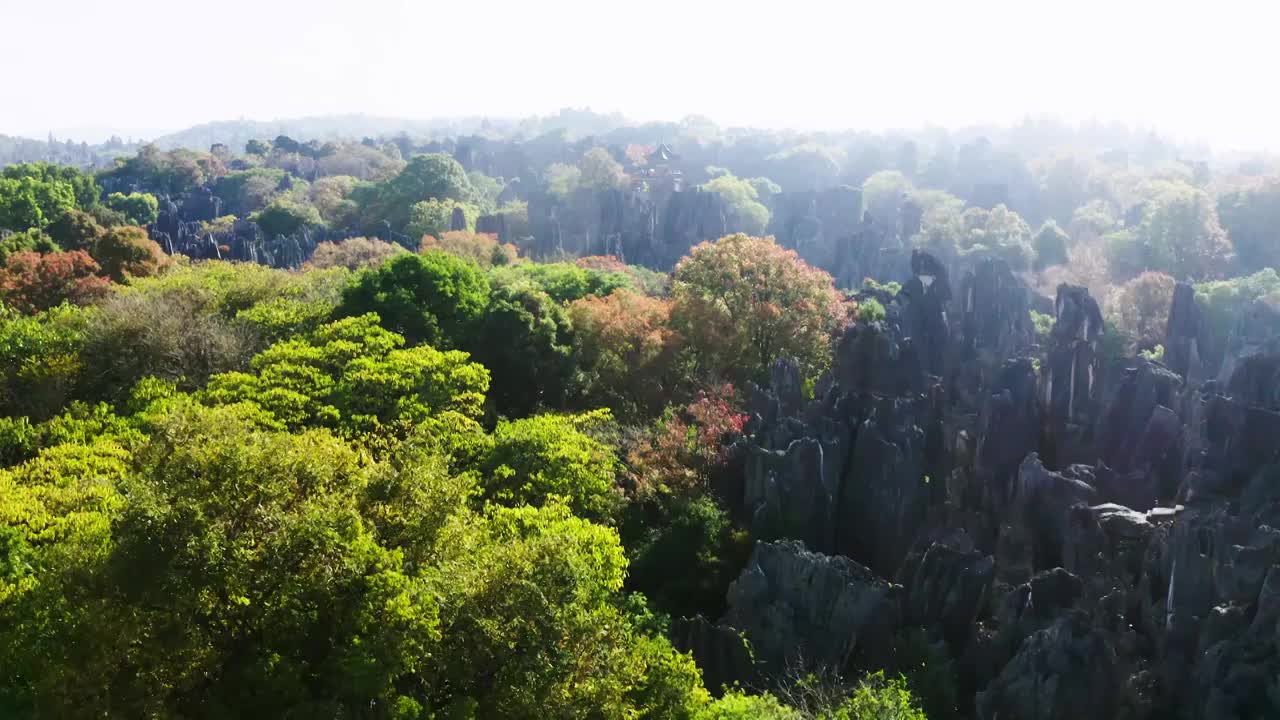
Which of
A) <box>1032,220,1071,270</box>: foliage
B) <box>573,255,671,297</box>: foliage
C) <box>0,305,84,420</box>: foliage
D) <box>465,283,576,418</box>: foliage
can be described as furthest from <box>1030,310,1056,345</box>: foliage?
<box>0,305,84,420</box>: foliage

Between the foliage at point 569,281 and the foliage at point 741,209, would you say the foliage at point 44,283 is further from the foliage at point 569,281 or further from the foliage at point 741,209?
the foliage at point 741,209

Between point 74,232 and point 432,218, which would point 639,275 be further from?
point 74,232

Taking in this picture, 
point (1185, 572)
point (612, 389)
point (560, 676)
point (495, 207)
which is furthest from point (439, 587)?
point (495, 207)

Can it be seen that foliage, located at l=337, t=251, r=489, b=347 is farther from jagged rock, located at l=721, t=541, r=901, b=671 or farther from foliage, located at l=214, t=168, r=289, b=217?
foliage, located at l=214, t=168, r=289, b=217

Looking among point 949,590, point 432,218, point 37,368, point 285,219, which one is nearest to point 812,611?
point 949,590

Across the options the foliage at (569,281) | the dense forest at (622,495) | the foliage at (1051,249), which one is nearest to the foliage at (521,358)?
the dense forest at (622,495)

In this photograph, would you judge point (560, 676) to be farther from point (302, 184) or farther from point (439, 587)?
point (302, 184)
